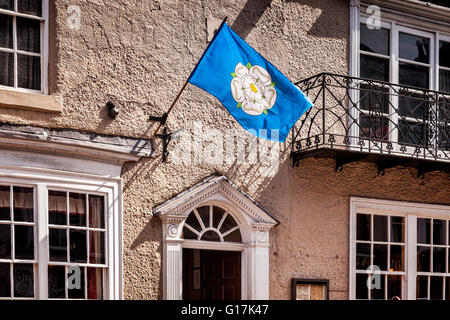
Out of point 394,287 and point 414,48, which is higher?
point 414,48

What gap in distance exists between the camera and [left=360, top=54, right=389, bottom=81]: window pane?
11.8 meters

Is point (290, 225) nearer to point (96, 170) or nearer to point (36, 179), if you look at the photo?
Answer: point (96, 170)

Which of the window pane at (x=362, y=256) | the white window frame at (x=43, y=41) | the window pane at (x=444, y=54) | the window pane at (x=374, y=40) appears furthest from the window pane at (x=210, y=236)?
the window pane at (x=444, y=54)

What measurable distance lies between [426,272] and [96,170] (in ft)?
17.4

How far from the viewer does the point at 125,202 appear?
31.7 feet

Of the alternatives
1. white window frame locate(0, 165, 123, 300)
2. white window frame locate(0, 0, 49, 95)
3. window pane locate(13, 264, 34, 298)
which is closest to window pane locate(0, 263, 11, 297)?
window pane locate(13, 264, 34, 298)

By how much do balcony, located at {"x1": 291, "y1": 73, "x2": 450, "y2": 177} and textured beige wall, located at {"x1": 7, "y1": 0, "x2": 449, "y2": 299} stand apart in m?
0.32

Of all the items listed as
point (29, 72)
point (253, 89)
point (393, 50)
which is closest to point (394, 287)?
point (393, 50)

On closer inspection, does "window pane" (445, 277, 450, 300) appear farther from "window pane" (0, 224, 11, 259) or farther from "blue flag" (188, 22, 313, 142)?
"window pane" (0, 224, 11, 259)

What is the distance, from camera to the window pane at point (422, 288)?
1179 cm

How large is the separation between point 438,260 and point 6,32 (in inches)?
276

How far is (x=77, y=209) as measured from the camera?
9.34 m

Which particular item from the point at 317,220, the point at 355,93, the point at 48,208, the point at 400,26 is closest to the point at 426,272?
the point at 317,220

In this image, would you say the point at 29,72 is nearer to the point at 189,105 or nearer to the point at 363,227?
the point at 189,105
